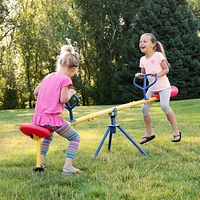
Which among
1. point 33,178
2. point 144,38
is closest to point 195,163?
point 33,178

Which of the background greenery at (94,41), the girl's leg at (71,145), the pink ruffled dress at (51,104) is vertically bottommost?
the girl's leg at (71,145)

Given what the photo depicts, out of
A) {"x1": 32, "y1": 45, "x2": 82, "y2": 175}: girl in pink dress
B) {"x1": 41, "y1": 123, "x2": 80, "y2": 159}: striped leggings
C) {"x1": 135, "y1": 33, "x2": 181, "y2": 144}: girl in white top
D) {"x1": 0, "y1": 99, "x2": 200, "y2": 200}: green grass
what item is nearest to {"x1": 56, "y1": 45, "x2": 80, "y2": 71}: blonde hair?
{"x1": 32, "y1": 45, "x2": 82, "y2": 175}: girl in pink dress

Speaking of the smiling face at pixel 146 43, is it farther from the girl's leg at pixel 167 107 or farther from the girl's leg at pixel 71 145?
the girl's leg at pixel 71 145

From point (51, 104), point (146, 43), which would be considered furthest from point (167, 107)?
point (51, 104)

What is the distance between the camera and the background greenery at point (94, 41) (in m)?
23.0

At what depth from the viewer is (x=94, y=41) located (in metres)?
26.0

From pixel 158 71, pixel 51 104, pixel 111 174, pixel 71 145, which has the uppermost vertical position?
pixel 158 71

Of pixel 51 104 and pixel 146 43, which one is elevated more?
pixel 146 43

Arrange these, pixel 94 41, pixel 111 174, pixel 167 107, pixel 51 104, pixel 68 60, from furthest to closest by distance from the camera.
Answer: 1. pixel 94 41
2. pixel 167 107
3. pixel 68 60
4. pixel 51 104
5. pixel 111 174

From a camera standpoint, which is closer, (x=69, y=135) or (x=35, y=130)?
(x=35, y=130)

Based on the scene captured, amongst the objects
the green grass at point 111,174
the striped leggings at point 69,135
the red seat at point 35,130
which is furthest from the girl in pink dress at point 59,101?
the green grass at point 111,174

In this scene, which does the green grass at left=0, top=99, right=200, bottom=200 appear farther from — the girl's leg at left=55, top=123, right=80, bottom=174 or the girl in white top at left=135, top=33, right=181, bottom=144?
Answer: the girl in white top at left=135, top=33, right=181, bottom=144

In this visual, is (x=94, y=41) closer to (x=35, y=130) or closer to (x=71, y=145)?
(x=71, y=145)

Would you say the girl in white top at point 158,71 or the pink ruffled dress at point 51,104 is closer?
the pink ruffled dress at point 51,104
